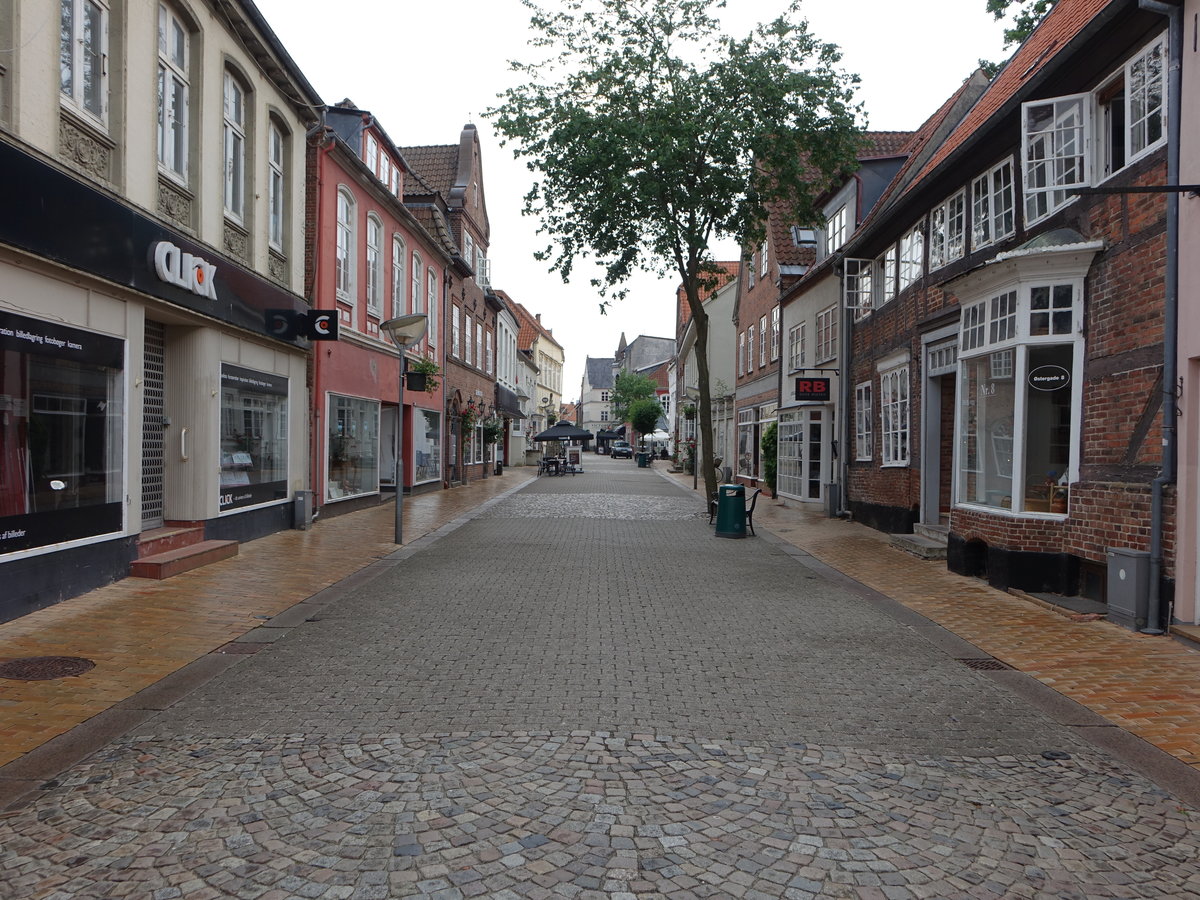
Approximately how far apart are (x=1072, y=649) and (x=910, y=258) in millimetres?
9251

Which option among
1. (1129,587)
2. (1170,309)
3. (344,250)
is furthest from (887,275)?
(344,250)

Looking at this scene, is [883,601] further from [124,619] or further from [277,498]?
[277,498]

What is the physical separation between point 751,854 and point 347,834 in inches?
59.1

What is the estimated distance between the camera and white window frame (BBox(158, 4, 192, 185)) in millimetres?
9805

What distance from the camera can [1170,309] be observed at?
7.23m

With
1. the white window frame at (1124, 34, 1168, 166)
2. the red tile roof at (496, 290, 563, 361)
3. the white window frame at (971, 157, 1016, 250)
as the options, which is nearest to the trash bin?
the white window frame at (971, 157, 1016, 250)

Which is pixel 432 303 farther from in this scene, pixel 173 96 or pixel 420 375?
pixel 173 96

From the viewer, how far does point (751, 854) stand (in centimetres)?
317

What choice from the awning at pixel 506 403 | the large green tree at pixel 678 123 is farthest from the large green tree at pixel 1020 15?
the awning at pixel 506 403

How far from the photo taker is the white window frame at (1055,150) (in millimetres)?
8695

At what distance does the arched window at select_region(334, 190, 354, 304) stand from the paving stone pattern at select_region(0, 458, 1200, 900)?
1110 cm

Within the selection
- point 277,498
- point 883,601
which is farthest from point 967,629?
point 277,498

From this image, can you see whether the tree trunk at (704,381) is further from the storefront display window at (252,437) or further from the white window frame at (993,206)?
the storefront display window at (252,437)

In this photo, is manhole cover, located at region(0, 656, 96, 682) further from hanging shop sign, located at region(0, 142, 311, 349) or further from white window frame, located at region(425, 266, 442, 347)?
white window frame, located at region(425, 266, 442, 347)
